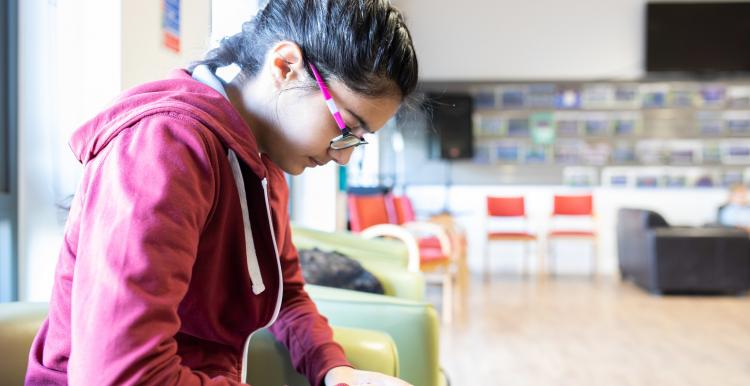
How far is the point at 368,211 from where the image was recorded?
13.6 ft

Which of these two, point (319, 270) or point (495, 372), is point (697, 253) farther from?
point (319, 270)

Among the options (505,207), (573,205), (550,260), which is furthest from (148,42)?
(550,260)

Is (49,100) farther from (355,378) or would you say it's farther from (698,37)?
(698,37)

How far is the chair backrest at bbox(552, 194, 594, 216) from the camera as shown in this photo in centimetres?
653

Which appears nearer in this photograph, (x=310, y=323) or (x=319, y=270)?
(x=310, y=323)

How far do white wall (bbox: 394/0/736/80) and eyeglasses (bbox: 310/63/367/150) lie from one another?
6081 mm

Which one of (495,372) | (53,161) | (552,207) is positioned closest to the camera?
(53,161)

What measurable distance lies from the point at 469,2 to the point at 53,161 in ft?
19.7

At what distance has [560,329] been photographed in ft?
13.1

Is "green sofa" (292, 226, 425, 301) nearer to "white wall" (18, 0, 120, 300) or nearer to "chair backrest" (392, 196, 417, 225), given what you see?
"white wall" (18, 0, 120, 300)

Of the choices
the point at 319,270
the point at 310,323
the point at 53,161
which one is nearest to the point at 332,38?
the point at 310,323

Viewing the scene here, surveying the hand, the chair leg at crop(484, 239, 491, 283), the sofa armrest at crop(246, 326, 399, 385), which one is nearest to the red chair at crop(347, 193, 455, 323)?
the chair leg at crop(484, 239, 491, 283)

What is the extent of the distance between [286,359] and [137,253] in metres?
0.58

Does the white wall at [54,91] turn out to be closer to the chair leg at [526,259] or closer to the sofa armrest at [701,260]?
the sofa armrest at [701,260]
